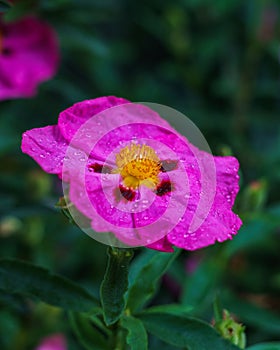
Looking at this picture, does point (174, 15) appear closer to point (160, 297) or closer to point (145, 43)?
point (145, 43)

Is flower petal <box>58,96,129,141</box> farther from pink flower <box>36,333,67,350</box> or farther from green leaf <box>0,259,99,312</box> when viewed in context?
pink flower <box>36,333,67,350</box>

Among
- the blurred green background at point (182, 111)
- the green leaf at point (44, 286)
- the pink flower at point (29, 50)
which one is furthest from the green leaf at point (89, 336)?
the pink flower at point (29, 50)

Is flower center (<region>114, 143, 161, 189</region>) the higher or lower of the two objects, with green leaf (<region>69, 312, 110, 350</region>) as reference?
higher

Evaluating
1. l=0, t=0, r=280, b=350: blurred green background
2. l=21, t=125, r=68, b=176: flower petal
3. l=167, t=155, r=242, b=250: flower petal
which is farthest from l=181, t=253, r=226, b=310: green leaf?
l=21, t=125, r=68, b=176: flower petal

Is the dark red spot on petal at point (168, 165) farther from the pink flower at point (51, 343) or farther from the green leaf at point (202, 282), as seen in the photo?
the pink flower at point (51, 343)

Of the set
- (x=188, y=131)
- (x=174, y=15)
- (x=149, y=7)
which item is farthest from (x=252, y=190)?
(x=149, y=7)
